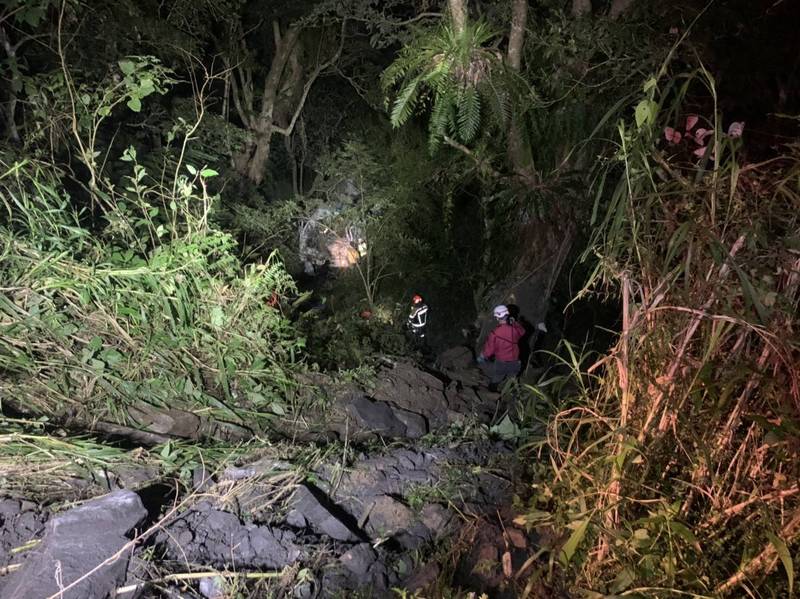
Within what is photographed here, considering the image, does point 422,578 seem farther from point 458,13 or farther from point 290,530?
point 458,13

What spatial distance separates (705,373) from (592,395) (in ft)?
3.47

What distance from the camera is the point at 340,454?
3.48 metres

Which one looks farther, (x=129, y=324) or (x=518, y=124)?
(x=518, y=124)

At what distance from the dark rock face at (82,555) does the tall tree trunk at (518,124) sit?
5.20 m

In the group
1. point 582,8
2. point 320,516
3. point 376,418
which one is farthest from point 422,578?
point 582,8

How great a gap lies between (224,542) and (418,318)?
21.0ft

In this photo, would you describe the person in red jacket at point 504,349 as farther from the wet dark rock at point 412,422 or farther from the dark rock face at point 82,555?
the dark rock face at point 82,555

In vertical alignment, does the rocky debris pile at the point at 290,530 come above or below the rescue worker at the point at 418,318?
above

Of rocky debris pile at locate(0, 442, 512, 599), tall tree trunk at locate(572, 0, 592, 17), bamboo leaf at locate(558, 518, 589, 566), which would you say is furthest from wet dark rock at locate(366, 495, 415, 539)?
tall tree trunk at locate(572, 0, 592, 17)

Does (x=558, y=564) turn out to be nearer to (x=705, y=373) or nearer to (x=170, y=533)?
(x=705, y=373)

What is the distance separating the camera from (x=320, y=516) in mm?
2750

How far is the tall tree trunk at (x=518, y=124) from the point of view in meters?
6.03

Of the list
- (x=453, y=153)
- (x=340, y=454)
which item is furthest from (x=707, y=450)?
(x=453, y=153)

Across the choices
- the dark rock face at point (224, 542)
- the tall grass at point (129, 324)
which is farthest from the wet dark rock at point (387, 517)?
the tall grass at point (129, 324)
